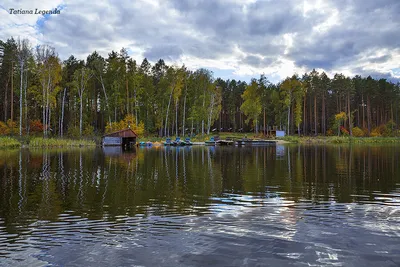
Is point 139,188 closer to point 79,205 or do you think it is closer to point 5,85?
point 79,205

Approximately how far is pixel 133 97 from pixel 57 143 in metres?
22.1

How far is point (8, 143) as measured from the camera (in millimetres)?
43625

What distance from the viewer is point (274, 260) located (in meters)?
6.40

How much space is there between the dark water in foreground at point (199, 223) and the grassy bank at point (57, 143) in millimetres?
33841

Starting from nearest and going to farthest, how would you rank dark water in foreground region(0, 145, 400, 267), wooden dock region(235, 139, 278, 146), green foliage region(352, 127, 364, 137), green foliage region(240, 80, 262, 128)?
dark water in foreground region(0, 145, 400, 267) < wooden dock region(235, 139, 278, 146) < green foliage region(240, 80, 262, 128) < green foliage region(352, 127, 364, 137)

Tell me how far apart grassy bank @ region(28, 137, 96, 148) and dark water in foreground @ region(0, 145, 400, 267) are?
1332 inches

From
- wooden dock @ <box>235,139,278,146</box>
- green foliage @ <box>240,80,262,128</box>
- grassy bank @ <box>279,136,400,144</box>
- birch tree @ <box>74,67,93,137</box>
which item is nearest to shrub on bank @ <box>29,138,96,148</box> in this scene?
birch tree @ <box>74,67,93,137</box>

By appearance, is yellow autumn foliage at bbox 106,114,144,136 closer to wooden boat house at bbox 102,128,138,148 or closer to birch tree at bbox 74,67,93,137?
wooden boat house at bbox 102,128,138,148

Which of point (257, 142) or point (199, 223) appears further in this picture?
point (257, 142)

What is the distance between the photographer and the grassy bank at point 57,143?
4728cm

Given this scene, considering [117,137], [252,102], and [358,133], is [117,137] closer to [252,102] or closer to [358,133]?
[252,102]

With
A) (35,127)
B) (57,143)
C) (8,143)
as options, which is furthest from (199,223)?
(35,127)

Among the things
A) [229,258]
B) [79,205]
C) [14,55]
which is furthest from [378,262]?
[14,55]

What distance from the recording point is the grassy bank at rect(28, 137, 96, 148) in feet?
155
